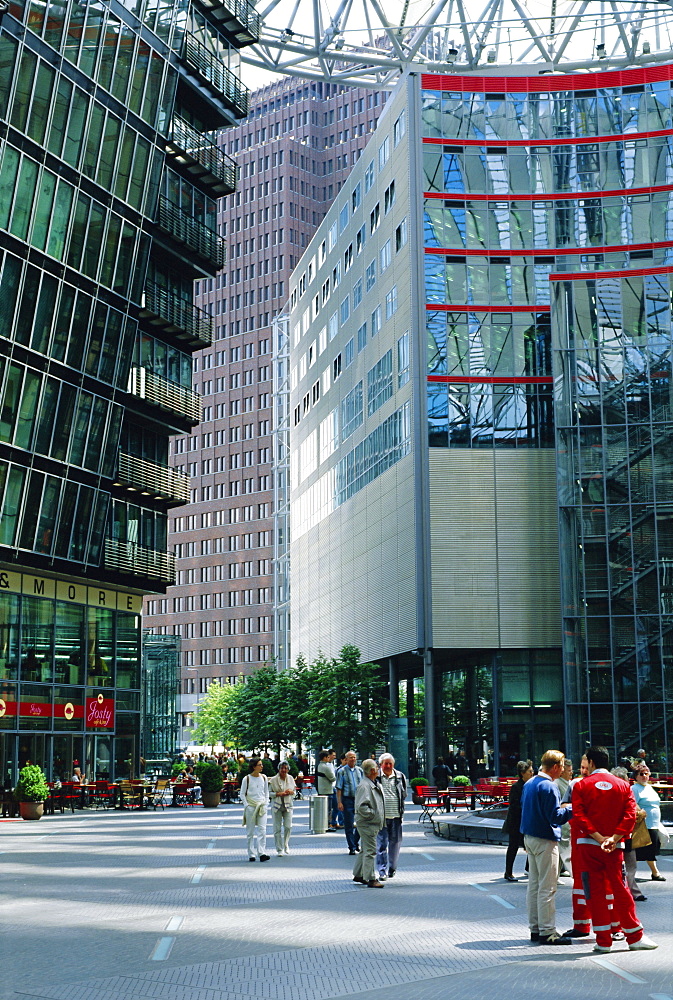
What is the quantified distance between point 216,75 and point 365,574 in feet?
80.9

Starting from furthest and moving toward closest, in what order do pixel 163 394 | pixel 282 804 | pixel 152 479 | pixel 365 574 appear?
pixel 365 574 < pixel 163 394 < pixel 152 479 < pixel 282 804

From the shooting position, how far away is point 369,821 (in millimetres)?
18406

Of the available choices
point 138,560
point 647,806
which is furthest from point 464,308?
point 647,806

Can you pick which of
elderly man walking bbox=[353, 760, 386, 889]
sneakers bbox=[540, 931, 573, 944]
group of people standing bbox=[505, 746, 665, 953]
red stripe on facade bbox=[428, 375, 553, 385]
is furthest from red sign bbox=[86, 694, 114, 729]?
sneakers bbox=[540, 931, 573, 944]

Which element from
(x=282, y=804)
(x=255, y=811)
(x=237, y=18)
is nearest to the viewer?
(x=255, y=811)

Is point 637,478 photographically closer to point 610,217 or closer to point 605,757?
point 610,217

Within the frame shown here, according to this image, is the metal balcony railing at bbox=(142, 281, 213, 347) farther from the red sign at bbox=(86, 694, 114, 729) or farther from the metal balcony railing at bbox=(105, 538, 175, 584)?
the red sign at bbox=(86, 694, 114, 729)

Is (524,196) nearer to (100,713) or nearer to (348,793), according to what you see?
(100,713)

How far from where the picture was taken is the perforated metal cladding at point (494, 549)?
54.8 m

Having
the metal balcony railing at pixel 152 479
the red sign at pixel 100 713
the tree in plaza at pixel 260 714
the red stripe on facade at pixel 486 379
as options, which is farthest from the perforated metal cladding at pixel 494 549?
the red sign at pixel 100 713

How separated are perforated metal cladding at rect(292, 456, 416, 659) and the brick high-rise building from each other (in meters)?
68.3

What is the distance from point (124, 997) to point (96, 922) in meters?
4.75

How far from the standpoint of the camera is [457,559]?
55.1 m

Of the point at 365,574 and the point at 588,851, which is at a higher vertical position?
the point at 365,574
